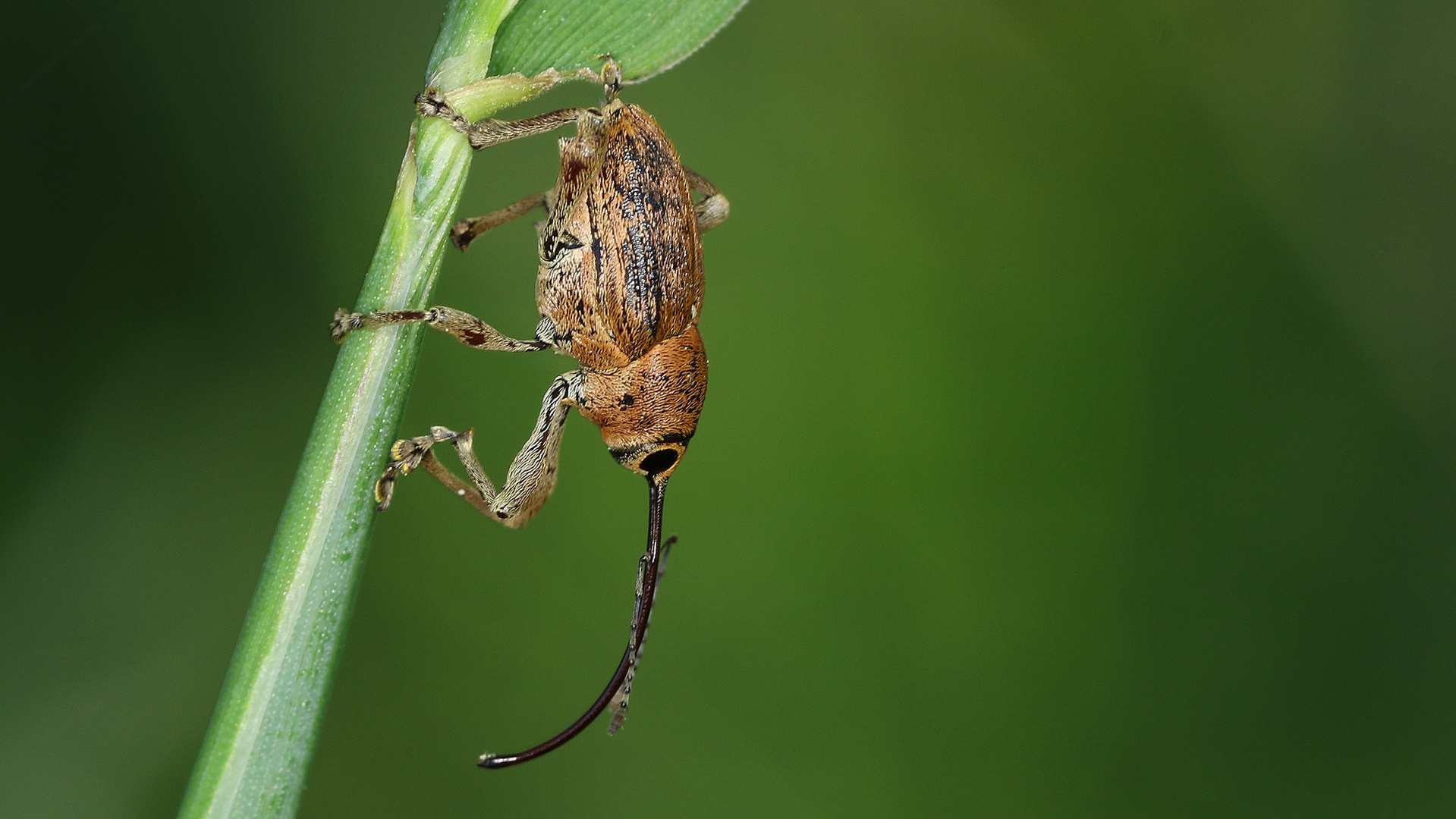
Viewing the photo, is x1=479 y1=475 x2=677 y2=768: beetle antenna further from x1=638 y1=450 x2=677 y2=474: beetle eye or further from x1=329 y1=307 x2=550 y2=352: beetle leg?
x1=329 y1=307 x2=550 y2=352: beetle leg

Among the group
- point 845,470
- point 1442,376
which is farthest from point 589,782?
point 1442,376

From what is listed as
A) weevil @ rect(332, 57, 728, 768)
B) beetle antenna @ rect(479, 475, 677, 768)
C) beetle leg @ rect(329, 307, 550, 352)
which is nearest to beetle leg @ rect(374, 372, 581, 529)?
weevil @ rect(332, 57, 728, 768)

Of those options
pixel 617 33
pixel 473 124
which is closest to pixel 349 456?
pixel 473 124

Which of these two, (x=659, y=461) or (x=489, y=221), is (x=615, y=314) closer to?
(x=659, y=461)

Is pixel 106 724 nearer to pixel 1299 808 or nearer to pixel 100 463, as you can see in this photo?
pixel 100 463

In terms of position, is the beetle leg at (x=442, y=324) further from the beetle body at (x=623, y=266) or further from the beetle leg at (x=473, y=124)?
the beetle leg at (x=473, y=124)

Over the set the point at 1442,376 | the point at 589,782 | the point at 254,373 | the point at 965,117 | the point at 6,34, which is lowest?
the point at 589,782
